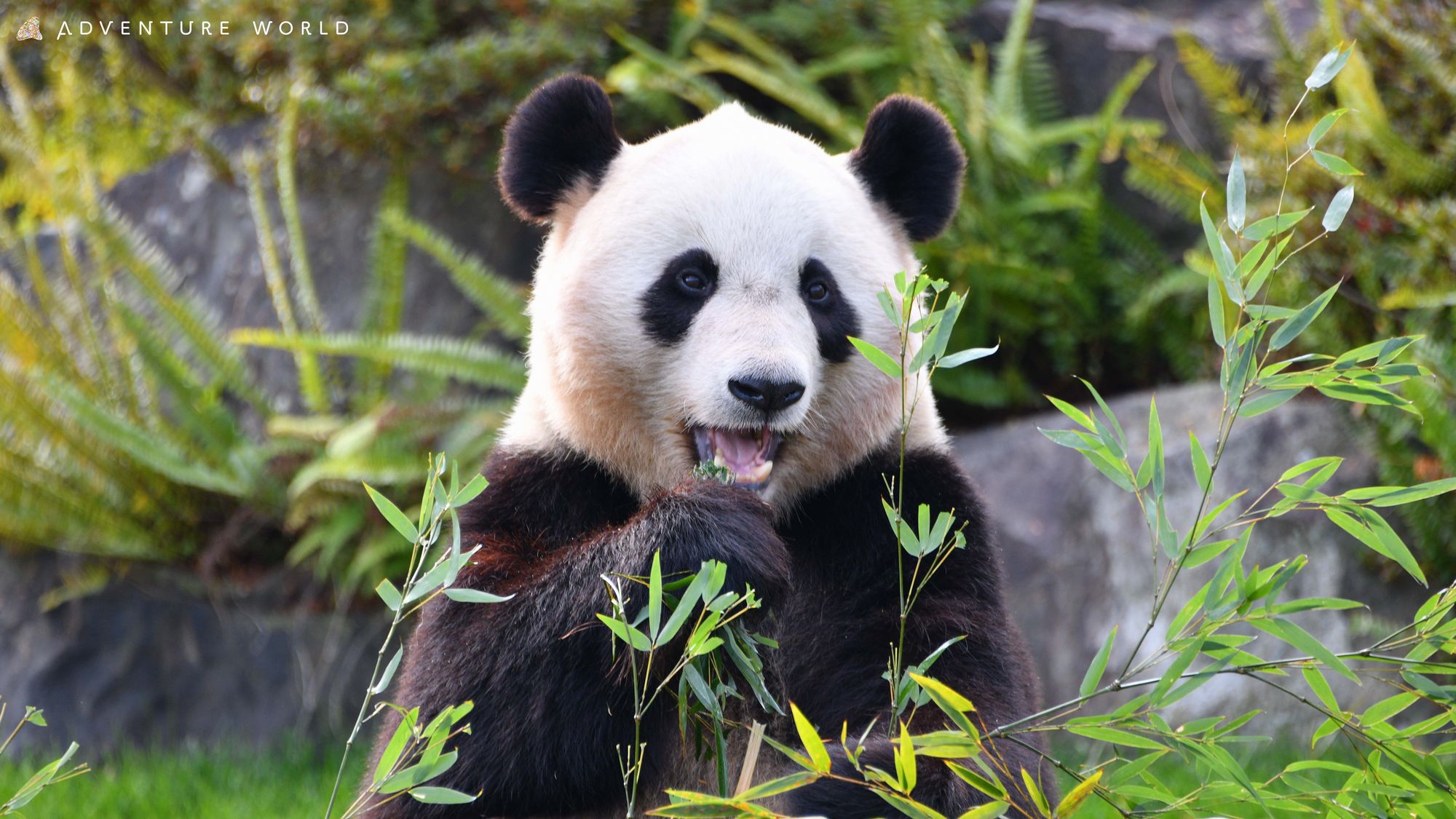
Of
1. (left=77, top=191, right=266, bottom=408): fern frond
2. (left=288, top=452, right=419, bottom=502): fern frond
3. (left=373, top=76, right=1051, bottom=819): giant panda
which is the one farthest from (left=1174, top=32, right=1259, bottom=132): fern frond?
(left=77, top=191, right=266, bottom=408): fern frond

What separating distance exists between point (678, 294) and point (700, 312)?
84mm

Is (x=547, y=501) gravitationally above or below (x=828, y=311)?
below

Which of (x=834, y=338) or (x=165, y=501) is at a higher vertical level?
(x=834, y=338)

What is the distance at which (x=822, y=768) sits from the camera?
2.33 metres

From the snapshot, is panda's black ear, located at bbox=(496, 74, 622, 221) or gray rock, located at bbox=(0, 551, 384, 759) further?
gray rock, located at bbox=(0, 551, 384, 759)

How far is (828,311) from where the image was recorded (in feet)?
10.9

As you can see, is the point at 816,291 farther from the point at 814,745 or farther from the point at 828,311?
the point at 814,745

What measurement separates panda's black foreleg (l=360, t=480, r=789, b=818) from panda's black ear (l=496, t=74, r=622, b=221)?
1.14 meters

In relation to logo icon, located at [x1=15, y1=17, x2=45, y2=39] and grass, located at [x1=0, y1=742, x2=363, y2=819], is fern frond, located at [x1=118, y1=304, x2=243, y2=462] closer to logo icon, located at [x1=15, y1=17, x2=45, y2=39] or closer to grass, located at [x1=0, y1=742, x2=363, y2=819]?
grass, located at [x1=0, y1=742, x2=363, y2=819]

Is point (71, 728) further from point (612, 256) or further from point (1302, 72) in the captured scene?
point (1302, 72)

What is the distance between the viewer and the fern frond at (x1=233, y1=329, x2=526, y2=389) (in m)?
6.57

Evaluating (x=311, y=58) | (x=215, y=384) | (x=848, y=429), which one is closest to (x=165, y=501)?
(x=215, y=384)

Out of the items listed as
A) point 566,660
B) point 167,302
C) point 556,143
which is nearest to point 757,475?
point 566,660

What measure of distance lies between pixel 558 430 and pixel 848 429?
75cm
